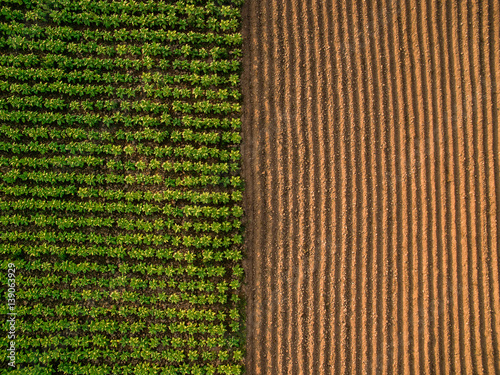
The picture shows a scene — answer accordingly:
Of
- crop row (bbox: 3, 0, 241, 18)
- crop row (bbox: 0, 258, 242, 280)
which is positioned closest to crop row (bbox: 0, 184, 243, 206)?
crop row (bbox: 0, 258, 242, 280)

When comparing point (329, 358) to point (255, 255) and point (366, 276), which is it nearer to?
point (366, 276)

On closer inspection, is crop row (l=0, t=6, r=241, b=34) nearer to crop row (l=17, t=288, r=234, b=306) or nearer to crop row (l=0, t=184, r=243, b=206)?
crop row (l=0, t=184, r=243, b=206)

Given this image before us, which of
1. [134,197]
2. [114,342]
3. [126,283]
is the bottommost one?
[114,342]

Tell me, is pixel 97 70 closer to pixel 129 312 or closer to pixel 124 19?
pixel 124 19

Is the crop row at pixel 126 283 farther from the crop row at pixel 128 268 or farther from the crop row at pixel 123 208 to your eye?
the crop row at pixel 123 208

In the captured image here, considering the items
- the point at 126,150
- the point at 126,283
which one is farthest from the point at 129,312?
the point at 126,150
